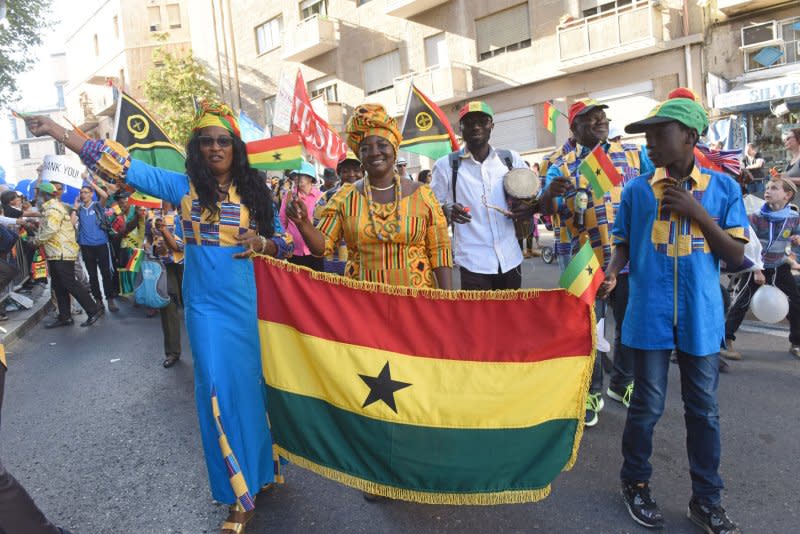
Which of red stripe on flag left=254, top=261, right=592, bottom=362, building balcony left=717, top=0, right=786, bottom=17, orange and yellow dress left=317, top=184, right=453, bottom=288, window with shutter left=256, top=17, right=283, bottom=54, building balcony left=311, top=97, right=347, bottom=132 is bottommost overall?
red stripe on flag left=254, top=261, right=592, bottom=362

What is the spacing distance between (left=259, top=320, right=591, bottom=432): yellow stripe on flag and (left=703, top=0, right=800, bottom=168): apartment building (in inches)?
544

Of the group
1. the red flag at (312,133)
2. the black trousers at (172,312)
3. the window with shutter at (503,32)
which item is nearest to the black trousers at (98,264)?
the black trousers at (172,312)

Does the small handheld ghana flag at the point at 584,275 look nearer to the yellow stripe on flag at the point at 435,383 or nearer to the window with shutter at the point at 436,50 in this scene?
the yellow stripe on flag at the point at 435,383

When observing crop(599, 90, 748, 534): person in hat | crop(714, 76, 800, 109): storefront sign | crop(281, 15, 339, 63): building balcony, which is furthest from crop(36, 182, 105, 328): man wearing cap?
crop(281, 15, 339, 63): building balcony

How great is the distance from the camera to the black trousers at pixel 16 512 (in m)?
2.44

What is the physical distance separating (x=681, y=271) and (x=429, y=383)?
129 centimetres

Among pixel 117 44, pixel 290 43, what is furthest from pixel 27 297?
pixel 117 44

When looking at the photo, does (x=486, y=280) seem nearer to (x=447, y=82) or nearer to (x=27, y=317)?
(x=27, y=317)

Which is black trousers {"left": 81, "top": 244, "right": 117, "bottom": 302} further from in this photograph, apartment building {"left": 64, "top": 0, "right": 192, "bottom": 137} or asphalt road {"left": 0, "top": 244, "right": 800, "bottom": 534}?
apartment building {"left": 64, "top": 0, "right": 192, "bottom": 137}

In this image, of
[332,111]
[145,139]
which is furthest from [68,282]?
[332,111]

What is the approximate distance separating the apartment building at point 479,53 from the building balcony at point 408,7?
4 cm

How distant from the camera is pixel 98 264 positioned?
1064 centimetres

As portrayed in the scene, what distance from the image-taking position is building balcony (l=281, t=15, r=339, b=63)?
26891 mm

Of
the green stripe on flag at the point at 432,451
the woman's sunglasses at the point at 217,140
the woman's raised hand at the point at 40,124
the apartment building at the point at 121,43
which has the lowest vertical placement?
the green stripe on flag at the point at 432,451
